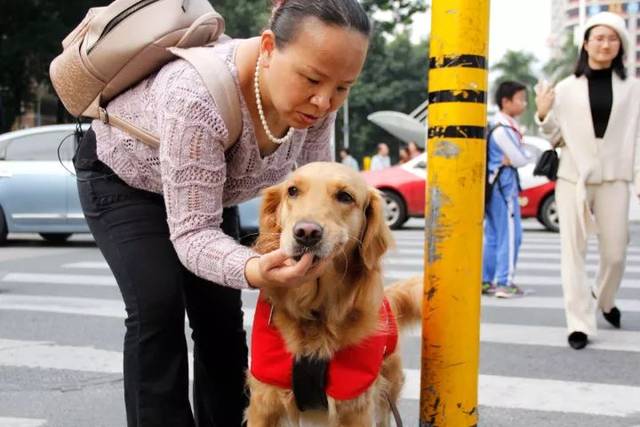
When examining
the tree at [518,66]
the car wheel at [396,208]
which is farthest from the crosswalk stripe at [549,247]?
the tree at [518,66]

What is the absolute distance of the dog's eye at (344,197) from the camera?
8.21 feet

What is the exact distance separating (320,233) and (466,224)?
813 mm

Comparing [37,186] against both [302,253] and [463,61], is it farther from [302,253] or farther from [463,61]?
[302,253]

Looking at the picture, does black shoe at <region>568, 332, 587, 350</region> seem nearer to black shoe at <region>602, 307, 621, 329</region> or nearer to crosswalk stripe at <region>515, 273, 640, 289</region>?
black shoe at <region>602, 307, 621, 329</region>

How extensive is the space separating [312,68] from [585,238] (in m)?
3.52

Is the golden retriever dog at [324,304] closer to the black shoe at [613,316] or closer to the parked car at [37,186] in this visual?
the black shoe at [613,316]

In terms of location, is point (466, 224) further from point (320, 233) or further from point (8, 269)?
point (8, 269)

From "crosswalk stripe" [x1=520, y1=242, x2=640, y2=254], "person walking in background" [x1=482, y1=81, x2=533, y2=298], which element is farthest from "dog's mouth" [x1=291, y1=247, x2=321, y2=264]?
"crosswalk stripe" [x1=520, y1=242, x2=640, y2=254]

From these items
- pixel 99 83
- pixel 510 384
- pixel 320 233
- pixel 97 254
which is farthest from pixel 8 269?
pixel 320 233

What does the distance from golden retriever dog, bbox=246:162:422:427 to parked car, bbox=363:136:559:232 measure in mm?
10901

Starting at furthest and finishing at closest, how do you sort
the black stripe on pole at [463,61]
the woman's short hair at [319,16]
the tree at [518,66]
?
1. the tree at [518,66]
2. the black stripe on pole at [463,61]
3. the woman's short hair at [319,16]

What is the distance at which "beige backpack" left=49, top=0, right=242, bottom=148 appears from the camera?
2482 millimetres

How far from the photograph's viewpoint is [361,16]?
2.26 meters

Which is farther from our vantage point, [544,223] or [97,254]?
[544,223]
